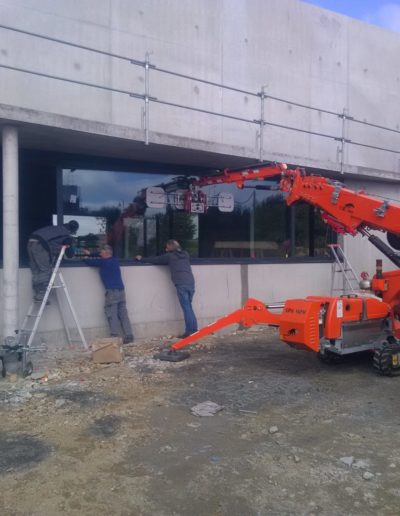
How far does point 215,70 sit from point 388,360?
6.59 metres

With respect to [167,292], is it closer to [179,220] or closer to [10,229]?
[179,220]

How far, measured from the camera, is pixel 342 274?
41.3 feet

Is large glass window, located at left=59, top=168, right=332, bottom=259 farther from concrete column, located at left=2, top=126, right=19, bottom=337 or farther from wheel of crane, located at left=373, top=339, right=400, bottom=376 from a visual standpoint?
wheel of crane, located at left=373, top=339, right=400, bottom=376

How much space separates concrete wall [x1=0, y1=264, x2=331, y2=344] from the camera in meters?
9.02

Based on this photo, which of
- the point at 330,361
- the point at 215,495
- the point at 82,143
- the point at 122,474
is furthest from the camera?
the point at 82,143

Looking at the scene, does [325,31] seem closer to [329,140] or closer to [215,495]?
[329,140]

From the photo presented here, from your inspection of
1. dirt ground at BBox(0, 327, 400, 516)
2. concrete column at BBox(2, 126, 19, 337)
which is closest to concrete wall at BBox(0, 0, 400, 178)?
concrete column at BBox(2, 126, 19, 337)

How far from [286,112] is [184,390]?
730cm

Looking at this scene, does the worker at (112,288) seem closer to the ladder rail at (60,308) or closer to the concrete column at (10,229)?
the ladder rail at (60,308)

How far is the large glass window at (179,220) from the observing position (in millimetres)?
9898

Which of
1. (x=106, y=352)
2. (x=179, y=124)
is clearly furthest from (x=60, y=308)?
(x=179, y=124)

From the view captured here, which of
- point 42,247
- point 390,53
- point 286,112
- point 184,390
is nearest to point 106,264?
point 42,247

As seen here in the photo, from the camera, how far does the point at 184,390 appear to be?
683cm

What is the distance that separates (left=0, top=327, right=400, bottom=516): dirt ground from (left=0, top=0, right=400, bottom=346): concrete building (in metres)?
1.97
